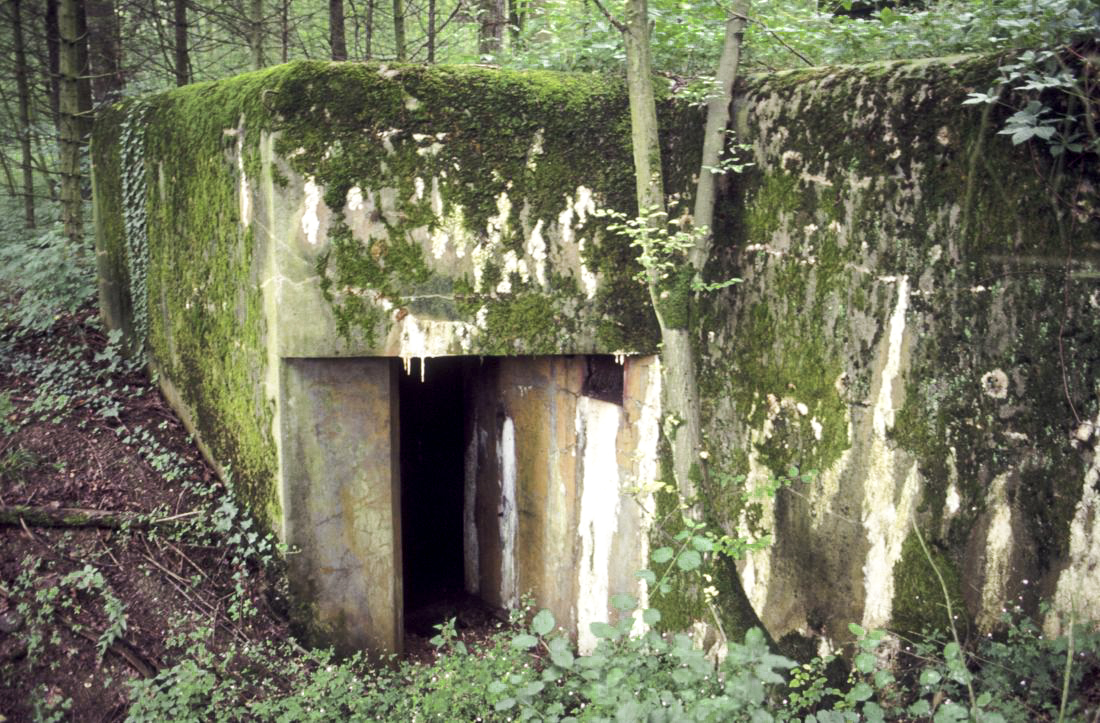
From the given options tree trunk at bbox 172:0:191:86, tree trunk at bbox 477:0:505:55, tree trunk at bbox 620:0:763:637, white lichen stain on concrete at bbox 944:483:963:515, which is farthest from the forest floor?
tree trunk at bbox 477:0:505:55

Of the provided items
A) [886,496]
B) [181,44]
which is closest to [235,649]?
[886,496]

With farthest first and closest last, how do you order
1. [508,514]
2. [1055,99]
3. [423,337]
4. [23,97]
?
1. [23,97]
2. [508,514]
3. [423,337]
4. [1055,99]

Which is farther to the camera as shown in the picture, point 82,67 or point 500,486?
point 82,67

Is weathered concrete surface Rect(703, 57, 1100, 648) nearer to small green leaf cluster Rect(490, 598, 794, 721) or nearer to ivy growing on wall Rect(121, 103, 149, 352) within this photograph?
small green leaf cluster Rect(490, 598, 794, 721)

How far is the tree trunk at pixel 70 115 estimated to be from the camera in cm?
715

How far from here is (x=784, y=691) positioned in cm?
395

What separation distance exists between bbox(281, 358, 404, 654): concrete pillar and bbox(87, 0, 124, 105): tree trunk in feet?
19.9

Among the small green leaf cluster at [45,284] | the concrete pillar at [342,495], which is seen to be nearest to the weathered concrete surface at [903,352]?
the concrete pillar at [342,495]

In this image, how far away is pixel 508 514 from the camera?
6.20m

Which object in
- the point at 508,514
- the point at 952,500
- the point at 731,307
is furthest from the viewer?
the point at 508,514

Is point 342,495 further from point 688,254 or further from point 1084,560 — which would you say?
point 1084,560

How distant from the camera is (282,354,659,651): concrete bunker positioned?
477 cm

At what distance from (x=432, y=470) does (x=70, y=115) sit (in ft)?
14.3

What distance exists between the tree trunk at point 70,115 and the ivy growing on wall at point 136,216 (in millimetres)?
1108
